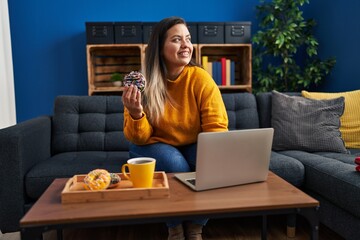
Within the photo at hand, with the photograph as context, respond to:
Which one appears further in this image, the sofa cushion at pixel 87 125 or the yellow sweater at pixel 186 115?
the sofa cushion at pixel 87 125

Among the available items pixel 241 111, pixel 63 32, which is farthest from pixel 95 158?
pixel 63 32

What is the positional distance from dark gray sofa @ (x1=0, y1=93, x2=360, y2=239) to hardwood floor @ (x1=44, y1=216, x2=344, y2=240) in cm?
21

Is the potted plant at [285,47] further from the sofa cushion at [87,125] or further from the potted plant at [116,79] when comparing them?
the sofa cushion at [87,125]

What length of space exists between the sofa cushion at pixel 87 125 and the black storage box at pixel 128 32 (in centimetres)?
91

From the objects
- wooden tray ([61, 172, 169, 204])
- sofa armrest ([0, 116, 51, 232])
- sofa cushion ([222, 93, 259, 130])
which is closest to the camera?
wooden tray ([61, 172, 169, 204])

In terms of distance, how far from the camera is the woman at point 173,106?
1.43 meters

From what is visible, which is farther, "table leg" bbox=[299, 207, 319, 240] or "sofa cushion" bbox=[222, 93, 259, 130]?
"sofa cushion" bbox=[222, 93, 259, 130]

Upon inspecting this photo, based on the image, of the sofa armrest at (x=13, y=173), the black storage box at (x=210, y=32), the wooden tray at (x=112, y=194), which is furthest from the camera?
the black storage box at (x=210, y=32)

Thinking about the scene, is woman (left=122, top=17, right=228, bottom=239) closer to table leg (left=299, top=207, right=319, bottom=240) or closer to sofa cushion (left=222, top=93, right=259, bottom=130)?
table leg (left=299, top=207, right=319, bottom=240)

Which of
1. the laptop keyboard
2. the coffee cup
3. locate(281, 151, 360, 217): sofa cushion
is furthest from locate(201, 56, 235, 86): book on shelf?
the coffee cup

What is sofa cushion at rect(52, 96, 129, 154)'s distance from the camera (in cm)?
221

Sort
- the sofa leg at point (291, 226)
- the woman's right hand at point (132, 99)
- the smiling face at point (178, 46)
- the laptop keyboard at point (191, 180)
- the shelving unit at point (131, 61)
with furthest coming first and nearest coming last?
the shelving unit at point (131, 61) → the sofa leg at point (291, 226) → the smiling face at point (178, 46) → the woman's right hand at point (132, 99) → the laptop keyboard at point (191, 180)

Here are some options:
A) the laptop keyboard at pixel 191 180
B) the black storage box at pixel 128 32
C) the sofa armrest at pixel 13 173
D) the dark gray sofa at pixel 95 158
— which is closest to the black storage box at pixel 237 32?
the black storage box at pixel 128 32

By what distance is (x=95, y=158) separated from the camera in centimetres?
197
